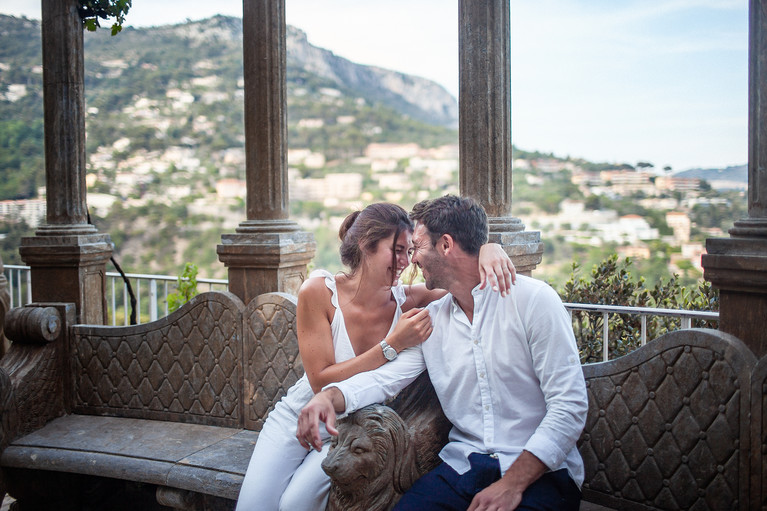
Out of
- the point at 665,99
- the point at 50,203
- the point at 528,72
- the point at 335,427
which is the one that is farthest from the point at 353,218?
the point at 528,72

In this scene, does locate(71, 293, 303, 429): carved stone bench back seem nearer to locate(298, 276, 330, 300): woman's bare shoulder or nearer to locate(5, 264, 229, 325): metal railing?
locate(5, 264, 229, 325): metal railing

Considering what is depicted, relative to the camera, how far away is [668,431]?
7.85 ft

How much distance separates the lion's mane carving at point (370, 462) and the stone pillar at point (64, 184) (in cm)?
289

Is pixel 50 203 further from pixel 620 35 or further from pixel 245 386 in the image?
pixel 620 35

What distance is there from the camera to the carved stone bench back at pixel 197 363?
359 centimetres

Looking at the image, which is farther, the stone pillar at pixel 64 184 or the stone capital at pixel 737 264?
the stone pillar at pixel 64 184

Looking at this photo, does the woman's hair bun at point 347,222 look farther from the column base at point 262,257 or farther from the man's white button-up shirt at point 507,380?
the column base at point 262,257

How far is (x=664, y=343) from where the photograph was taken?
2.41 meters

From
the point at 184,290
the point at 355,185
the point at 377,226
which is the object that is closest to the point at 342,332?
the point at 377,226

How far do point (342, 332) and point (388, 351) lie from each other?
0.29 m

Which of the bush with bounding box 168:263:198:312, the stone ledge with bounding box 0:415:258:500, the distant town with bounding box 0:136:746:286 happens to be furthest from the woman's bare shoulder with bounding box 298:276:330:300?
the distant town with bounding box 0:136:746:286

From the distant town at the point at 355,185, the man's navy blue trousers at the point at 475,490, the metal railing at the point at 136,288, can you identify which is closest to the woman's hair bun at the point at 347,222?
the man's navy blue trousers at the point at 475,490

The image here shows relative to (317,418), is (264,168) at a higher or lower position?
higher

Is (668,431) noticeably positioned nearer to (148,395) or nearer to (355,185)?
(148,395)
